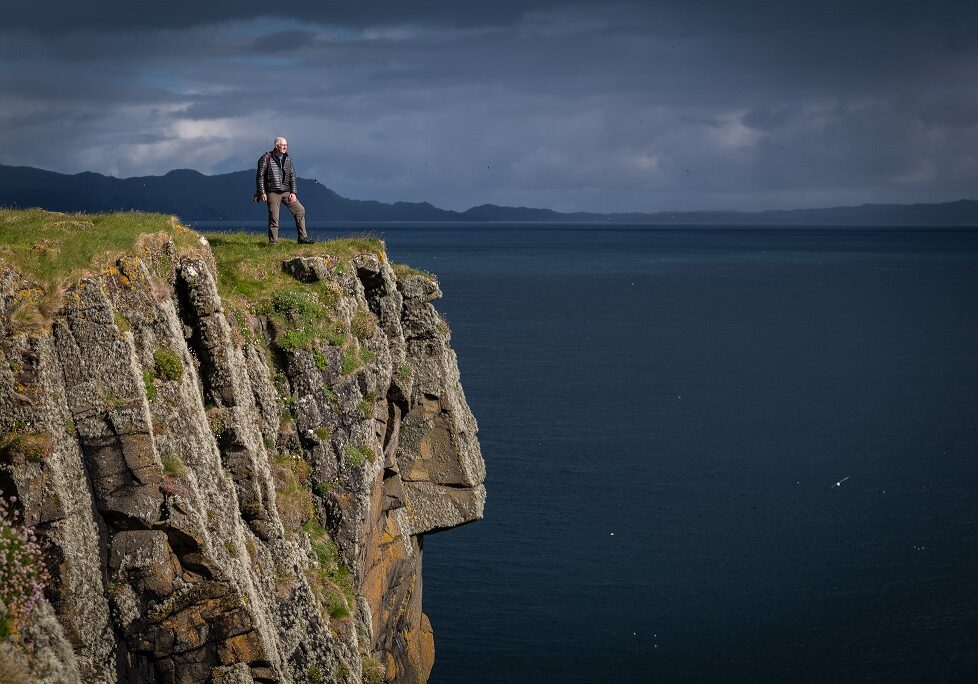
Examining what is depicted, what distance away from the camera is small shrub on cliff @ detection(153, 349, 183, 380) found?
23.8 meters

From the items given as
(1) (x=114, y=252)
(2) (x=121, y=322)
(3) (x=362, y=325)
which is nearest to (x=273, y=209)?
(3) (x=362, y=325)

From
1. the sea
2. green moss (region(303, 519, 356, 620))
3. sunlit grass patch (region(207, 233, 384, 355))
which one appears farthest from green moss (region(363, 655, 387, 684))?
the sea

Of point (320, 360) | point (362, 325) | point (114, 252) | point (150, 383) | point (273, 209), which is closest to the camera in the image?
point (150, 383)

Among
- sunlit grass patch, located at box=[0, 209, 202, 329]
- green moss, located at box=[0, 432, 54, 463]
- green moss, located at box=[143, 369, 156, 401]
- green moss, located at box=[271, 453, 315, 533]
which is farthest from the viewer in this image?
green moss, located at box=[271, 453, 315, 533]

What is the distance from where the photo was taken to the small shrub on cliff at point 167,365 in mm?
23844

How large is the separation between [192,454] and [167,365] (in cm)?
203

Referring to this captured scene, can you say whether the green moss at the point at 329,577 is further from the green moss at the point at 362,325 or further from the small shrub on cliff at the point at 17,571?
the small shrub on cliff at the point at 17,571

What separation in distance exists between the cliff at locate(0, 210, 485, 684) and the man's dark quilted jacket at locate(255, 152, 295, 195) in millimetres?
2045

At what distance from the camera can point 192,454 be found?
23906 millimetres

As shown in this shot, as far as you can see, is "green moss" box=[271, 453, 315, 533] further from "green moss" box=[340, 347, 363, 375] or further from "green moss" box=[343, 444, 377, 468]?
"green moss" box=[340, 347, 363, 375]

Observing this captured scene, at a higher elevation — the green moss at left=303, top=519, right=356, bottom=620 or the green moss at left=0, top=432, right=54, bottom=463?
the green moss at left=0, top=432, right=54, bottom=463

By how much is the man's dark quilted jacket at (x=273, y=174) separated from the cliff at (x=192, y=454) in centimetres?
204

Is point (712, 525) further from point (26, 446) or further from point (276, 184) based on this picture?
point (26, 446)

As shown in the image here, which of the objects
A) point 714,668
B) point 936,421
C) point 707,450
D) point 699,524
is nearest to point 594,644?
point 714,668
